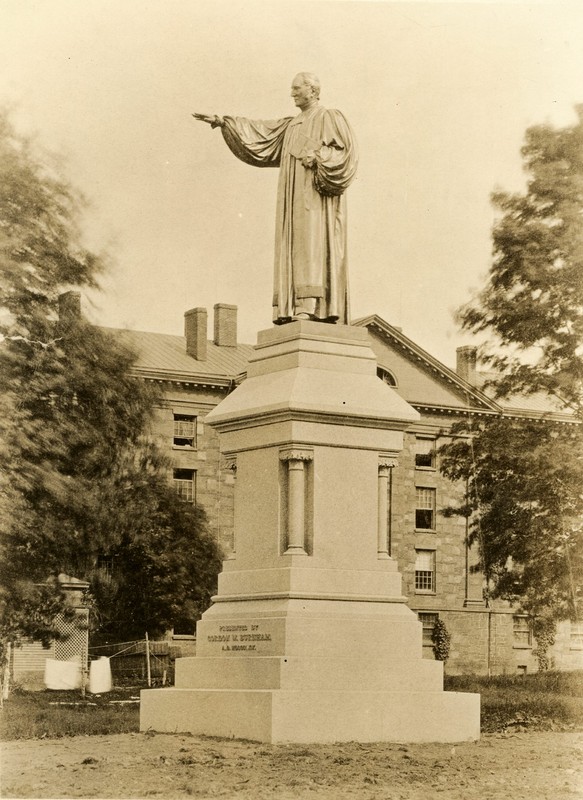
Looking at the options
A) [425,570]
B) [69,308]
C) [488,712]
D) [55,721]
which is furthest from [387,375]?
[55,721]

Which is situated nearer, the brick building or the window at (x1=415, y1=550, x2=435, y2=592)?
the brick building

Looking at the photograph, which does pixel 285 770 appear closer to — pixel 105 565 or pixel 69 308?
pixel 69 308

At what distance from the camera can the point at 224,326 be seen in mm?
69312

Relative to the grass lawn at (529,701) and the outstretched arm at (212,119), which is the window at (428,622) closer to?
the grass lawn at (529,701)

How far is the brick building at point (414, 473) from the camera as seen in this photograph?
66.4 metres

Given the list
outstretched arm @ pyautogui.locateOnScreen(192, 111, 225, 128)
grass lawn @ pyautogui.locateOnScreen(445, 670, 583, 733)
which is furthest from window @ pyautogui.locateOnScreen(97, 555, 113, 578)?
outstretched arm @ pyautogui.locateOnScreen(192, 111, 225, 128)

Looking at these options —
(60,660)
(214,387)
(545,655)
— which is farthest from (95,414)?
(545,655)

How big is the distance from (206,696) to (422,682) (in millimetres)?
2228

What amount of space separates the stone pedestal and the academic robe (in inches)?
16.6

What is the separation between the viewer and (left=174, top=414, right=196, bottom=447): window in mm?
67188

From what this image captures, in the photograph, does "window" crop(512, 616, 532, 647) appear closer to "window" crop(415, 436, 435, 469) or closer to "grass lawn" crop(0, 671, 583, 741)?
"window" crop(415, 436, 435, 469)

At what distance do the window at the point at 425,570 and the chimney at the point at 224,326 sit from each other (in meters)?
13.3

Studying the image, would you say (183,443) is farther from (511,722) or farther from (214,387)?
(511,722)

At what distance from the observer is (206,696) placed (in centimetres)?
1572
